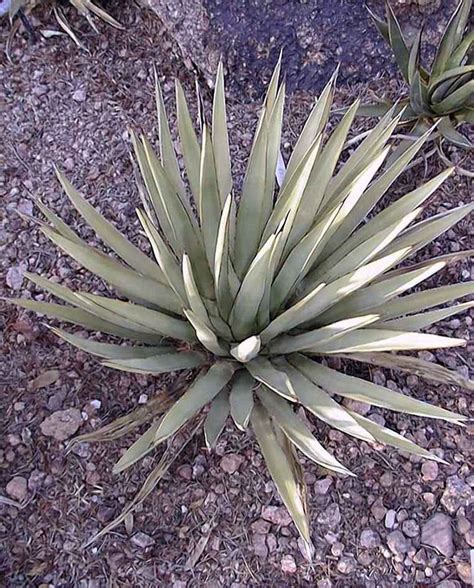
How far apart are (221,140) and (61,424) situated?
924 mm

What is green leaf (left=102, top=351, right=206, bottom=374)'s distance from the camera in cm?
154

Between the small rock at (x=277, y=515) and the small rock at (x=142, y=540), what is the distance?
31cm

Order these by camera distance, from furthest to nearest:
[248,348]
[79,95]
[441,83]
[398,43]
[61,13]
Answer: [61,13] < [79,95] < [398,43] < [441,83] < [248,348]

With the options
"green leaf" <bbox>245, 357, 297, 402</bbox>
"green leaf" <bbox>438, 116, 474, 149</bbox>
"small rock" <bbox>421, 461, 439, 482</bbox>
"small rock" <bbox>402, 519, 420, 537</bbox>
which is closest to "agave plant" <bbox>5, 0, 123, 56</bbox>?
"green leaf" <bbox>438, 116, 474, 149</bbox>

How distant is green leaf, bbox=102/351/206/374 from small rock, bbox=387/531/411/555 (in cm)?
71

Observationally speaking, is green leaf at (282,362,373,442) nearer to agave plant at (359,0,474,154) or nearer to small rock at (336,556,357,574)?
small rock at (336,556,357,574)

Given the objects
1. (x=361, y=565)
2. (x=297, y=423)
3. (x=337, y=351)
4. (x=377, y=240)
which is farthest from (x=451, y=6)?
(x=361, y=565)

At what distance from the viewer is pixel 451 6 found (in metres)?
2.67

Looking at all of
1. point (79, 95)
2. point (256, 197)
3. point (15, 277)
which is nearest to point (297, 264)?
point (256, 197)

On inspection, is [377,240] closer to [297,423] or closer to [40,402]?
[297,423]

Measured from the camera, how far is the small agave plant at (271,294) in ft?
5.26

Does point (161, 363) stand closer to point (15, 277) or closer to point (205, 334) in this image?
point (205, 334)

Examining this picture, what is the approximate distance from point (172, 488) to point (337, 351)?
0.64m

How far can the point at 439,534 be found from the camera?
191 cm
